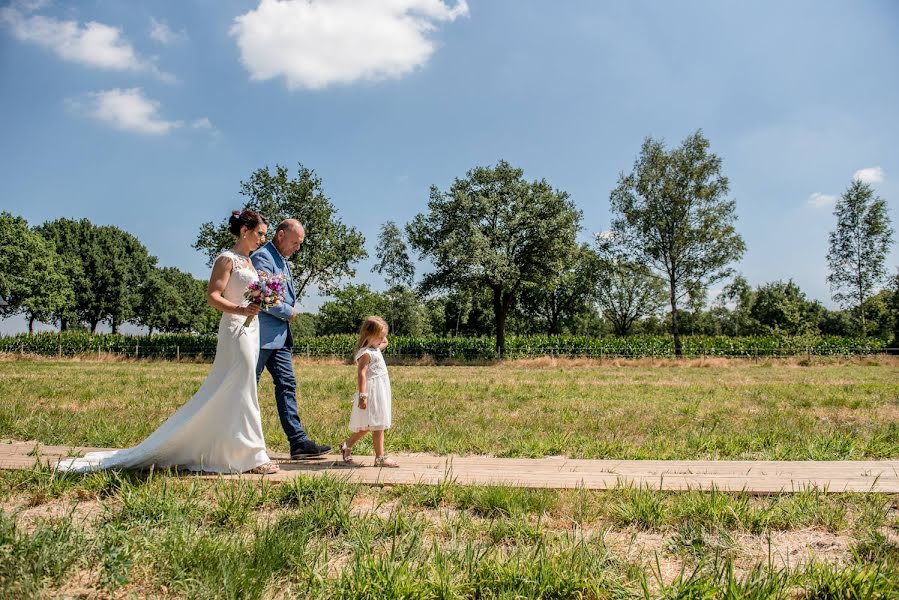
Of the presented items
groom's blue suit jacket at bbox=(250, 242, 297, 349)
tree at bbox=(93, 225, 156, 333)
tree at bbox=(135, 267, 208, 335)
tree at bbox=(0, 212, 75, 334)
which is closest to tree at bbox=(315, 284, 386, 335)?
tree at bbox=(135, 267, 208, 335)

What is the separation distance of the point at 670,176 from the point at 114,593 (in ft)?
139

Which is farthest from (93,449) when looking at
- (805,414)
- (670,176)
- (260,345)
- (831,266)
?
(831,266)

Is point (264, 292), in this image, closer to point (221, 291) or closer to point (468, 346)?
point (221, 291)

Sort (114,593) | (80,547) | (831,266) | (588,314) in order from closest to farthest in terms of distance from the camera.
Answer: (114,593)
(80,547)
(831,266)
(588,314)

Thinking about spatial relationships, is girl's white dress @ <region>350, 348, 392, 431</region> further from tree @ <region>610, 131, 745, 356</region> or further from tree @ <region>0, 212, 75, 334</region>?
tree @ <region>0, 212, 75, 334</region>

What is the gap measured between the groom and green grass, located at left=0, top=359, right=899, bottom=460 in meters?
0.94

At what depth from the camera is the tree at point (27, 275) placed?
52.2m

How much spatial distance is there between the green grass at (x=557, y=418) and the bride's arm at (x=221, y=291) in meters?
2.20

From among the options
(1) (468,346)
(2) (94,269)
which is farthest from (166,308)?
(1) (468,346)

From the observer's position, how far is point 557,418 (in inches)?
324

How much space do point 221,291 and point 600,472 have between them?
3684mm

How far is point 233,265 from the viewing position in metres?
4.77

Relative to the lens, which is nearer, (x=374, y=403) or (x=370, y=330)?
(x=374, y=403)

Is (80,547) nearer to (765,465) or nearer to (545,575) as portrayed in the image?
(545,575)
